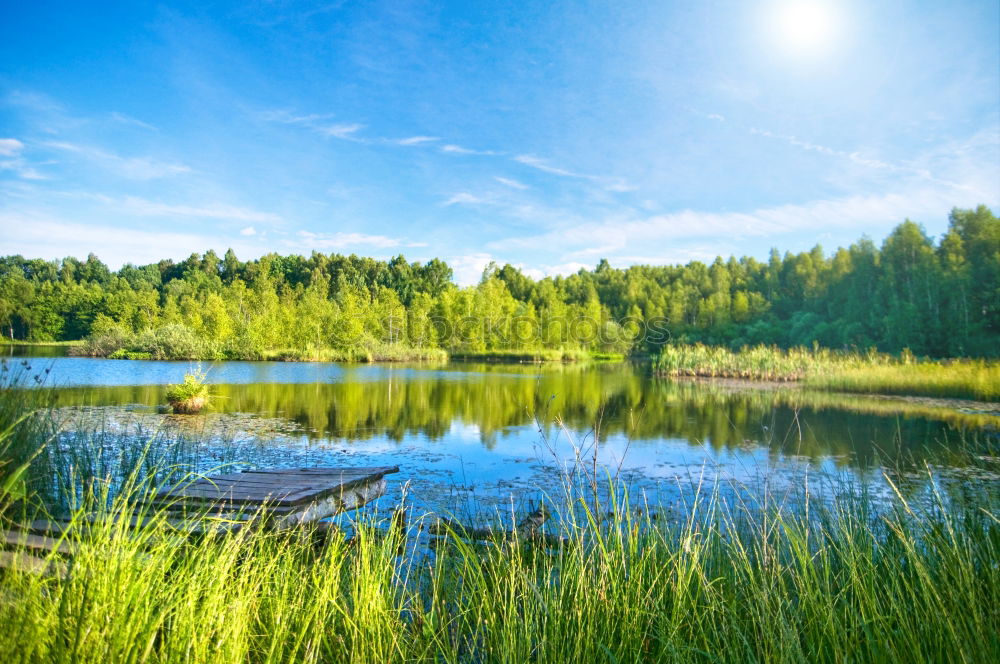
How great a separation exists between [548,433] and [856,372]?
1447 cm

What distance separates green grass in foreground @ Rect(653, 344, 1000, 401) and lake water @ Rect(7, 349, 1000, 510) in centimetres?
144

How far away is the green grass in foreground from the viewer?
15.2m

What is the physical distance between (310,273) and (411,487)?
199ft

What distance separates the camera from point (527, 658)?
74.7 inches

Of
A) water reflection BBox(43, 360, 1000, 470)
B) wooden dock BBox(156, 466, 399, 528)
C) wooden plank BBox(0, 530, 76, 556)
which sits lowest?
water reflection BBox(43, 360, 1000, 470)

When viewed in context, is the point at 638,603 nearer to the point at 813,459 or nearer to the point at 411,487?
the point at 411,487

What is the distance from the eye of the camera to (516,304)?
5431 cm

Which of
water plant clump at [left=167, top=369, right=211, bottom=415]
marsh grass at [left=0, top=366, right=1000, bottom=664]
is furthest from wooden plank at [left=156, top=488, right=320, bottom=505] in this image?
water plant clump at [left=167, top=369, right=211, bottom=415]

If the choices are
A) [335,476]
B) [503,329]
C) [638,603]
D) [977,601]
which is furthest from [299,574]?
[503,329]

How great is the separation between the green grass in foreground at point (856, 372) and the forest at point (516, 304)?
10760 mm

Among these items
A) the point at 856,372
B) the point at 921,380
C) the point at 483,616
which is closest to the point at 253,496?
the point at 483,616

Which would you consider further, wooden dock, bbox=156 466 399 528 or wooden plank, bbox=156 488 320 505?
wooden plank, bbox=156 488 320 505

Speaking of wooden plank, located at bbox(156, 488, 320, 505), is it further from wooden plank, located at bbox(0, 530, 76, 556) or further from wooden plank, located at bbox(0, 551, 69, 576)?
wooden plank, located at bbox(0, 551, 69, 576)

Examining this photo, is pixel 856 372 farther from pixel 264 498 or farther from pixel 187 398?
pixel 187 398
